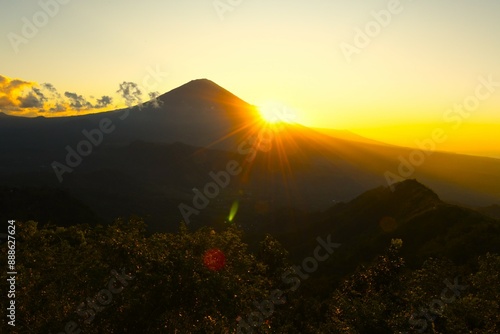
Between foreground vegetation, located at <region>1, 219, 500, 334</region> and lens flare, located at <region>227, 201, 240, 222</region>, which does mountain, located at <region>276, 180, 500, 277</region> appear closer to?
foreground vegetation, located at <region>1, 219, 500, 334</region>

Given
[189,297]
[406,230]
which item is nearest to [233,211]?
[406,230]

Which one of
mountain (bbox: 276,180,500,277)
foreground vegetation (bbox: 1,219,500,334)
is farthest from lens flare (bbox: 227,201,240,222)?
foreground vegetation (bbox: 1,219,500,334)

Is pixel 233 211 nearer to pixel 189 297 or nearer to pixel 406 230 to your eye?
pixel 406 230

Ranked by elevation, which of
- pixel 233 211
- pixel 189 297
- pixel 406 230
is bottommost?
pixel 233 211

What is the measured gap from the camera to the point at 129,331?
18.8 metres

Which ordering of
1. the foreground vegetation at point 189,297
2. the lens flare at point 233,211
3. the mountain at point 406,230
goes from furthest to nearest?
the lens flare at point 233,211 → the mountain at point 406,230 → the foreground vegetation at point 189,297

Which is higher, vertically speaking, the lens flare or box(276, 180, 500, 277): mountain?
box(276, 180, 500, 277): mountain

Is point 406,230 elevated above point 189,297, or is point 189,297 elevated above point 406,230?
point 189,297

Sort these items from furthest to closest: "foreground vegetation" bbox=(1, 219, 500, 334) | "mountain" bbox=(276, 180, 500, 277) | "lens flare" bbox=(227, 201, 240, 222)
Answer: "lens flare" bbox=(227, 201, 240, 222) < "mountain" bbox=(276, 180, 500, 277) < "foreground vegetation" bbox=(1, 219, 500, 334)

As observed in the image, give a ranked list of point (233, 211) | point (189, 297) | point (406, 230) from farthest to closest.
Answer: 1. point (233, 211)
2. point (406, 230)
3. point (189, 297)

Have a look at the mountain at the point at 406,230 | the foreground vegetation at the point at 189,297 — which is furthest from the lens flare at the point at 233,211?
the foreground vegetation at the point at 189,297

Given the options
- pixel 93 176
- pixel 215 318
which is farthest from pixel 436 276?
pixel 93 176

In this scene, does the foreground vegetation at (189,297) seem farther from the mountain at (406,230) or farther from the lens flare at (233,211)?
the lens flare at (233,211)

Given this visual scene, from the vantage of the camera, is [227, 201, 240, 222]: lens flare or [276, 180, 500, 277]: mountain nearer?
[276, 180, 500, 277]: mountain
